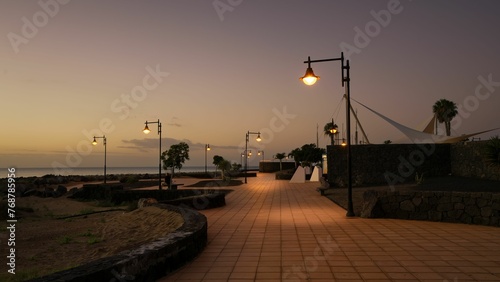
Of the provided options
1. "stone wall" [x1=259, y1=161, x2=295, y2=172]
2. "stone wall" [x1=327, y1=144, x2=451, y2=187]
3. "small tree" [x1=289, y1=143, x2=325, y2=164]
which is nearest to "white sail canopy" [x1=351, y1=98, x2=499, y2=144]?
"stone wall" [x1=327, y1=144, x2=451, y2=187]

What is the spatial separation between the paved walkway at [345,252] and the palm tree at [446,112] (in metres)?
45.6

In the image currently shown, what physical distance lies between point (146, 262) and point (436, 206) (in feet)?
26.4

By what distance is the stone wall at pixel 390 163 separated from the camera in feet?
78.0

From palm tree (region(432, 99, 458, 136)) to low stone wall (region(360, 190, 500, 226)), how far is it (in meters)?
44.4

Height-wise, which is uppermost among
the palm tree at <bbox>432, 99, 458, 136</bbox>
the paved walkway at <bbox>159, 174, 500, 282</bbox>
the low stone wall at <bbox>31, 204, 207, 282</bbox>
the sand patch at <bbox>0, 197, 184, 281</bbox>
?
the palm tree at <bbox>432, 99, 458, 136</bbox>

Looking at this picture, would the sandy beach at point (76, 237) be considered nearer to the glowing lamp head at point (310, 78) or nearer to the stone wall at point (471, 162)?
the glowing lamp head at point (310, 78)

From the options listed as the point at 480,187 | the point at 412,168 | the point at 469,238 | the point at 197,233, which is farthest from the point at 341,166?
the point at 197,233

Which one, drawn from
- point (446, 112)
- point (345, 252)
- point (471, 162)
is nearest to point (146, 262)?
point (345, 252)

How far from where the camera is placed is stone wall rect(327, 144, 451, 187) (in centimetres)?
2377

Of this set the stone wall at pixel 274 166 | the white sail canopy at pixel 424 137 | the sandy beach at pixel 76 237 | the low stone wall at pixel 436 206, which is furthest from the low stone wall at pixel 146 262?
the stone wall at pixel 274 166

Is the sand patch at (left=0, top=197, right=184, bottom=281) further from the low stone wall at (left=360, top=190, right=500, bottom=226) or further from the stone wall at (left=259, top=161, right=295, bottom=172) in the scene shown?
the stone wall at (left=259, top=161, right=295, bottom=172)

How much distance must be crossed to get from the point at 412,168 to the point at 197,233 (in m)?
21.3

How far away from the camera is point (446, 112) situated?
1945 inches

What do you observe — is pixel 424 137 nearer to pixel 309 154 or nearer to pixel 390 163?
pixel 390 163
